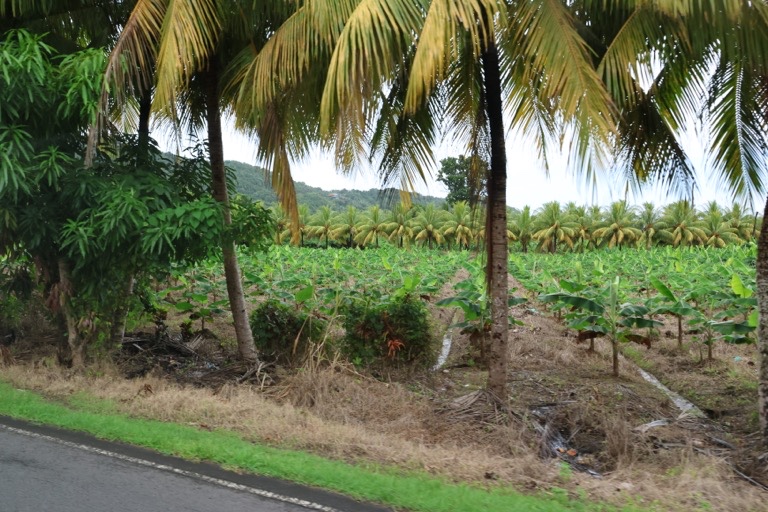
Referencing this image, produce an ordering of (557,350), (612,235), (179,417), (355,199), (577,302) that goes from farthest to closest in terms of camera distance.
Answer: (355,199)
(612,235)
(557,350)
(577,302)
(179,417)

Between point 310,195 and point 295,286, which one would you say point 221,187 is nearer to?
point 295,286

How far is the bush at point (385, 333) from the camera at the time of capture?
32.8 feet

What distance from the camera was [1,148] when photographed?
23.3ft

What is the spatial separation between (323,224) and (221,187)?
123ft

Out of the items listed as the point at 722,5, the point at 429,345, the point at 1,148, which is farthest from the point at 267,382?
the point at 722,5

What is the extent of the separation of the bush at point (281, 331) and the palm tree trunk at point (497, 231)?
3222 mm

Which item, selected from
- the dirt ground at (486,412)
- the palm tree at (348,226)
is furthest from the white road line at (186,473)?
the palm tree at (348,226)

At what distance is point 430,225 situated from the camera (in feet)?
144

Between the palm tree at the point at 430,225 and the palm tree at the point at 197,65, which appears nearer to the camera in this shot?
the palm tree at the point at 197,65

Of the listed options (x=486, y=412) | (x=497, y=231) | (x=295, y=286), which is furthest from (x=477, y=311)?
(x=295, y=286)

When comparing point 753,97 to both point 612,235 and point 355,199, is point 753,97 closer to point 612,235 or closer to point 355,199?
point 612,235

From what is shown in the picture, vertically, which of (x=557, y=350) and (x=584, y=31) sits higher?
(x=584, y=31)

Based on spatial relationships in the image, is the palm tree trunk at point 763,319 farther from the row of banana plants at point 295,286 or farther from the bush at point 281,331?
the bush at point 281,331

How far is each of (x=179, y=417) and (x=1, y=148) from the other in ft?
11.4
